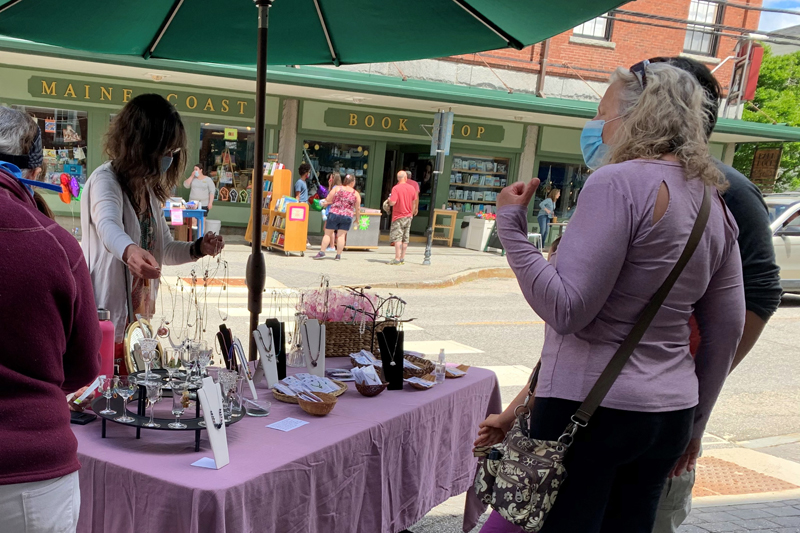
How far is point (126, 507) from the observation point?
1.85m

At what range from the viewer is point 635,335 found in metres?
1.72

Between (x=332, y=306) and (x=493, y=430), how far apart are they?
48.6 inches

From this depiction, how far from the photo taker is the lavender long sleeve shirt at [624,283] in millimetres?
1686

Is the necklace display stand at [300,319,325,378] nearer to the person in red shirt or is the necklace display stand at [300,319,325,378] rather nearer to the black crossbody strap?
the black crossbody strap

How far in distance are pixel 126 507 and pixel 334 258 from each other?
37.4 ft

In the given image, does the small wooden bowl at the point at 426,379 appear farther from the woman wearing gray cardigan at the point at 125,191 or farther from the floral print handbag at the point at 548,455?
the woman wearing gray cardigan at the point at 125,191

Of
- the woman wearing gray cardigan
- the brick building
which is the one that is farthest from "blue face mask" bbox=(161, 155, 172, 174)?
the brick building

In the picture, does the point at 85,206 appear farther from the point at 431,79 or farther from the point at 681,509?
the point at 431,79

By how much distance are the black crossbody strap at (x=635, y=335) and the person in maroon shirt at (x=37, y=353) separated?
1.25m

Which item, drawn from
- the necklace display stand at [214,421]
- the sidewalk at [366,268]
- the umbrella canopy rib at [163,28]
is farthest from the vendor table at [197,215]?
the necklace display stand at [214,421]

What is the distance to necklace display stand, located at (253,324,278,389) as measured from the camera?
8.77ft

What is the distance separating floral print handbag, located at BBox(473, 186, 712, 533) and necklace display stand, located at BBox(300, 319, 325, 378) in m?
1.21

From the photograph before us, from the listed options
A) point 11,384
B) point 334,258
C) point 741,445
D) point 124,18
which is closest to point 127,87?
point 334,258

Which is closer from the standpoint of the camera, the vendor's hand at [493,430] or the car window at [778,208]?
the vendor's hand at [493,430]
